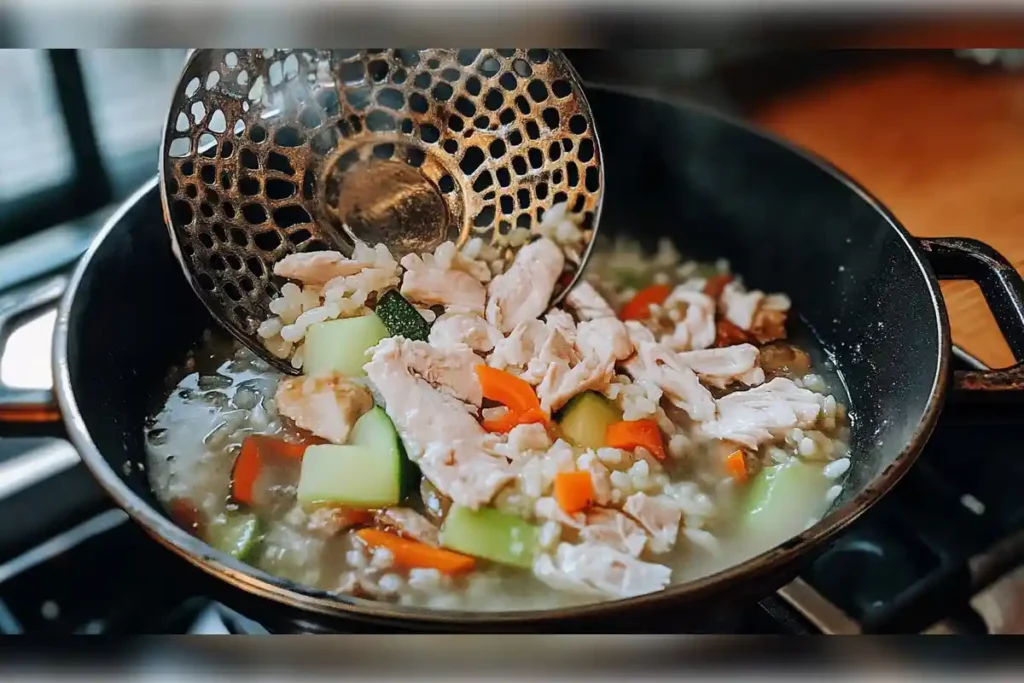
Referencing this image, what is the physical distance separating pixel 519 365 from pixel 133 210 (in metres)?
0.42

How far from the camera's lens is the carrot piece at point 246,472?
0.89 meters

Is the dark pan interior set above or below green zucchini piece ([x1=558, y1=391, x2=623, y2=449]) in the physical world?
above

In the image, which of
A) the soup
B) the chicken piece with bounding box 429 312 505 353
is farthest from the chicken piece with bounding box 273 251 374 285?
the chicken piece with bounding box 429 312 505 353

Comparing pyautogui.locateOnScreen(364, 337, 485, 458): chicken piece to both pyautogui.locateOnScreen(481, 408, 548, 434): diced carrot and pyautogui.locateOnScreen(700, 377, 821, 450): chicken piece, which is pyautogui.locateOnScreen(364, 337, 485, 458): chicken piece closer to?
pyautogui.locateOnScreen(481, 408, 548, 434): diced carrot

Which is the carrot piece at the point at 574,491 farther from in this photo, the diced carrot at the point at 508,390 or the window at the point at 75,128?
the window at the point at 75,128

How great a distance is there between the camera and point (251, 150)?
1022 mm

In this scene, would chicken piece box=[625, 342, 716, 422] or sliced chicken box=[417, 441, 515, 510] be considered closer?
sliced chicken box=[417, 441, 515, 510]

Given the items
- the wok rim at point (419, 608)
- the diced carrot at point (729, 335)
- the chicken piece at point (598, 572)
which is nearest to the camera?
the wok rim at point (419, 608)

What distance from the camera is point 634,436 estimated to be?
0.93 m

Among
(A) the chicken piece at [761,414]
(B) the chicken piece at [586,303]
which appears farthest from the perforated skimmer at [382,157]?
(A) the chicken piece at [761,414]

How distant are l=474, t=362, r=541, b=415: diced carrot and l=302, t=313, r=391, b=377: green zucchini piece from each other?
0.38 feet

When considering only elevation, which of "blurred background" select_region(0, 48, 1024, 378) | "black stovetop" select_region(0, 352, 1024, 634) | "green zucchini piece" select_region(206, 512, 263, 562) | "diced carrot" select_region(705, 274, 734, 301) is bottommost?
"black stovetop" select_region(0, 352, 1024, 634)

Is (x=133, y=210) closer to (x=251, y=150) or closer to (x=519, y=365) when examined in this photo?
(x=251, y=150)

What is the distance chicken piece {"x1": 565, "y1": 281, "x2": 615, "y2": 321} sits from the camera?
3.51 ft
